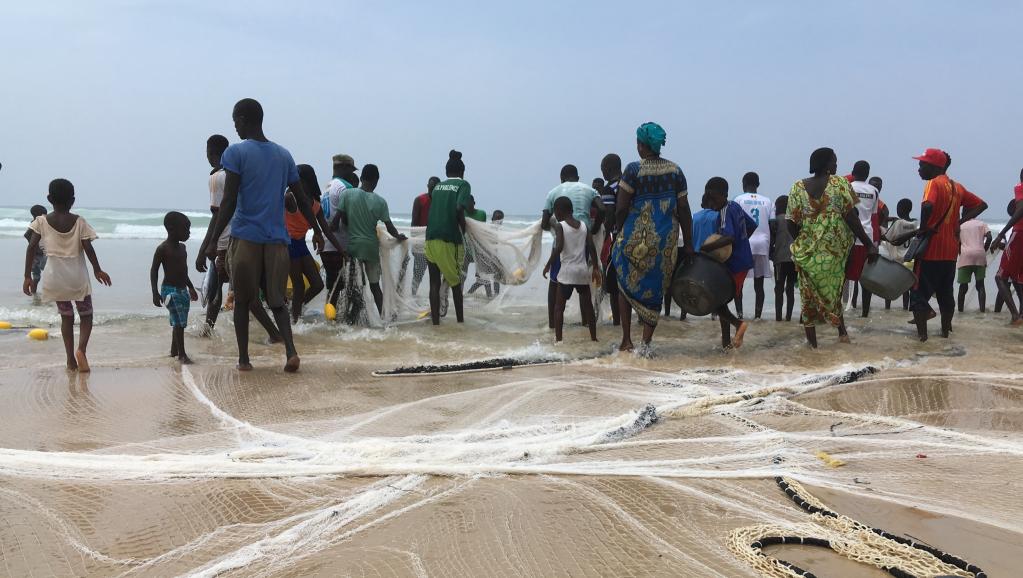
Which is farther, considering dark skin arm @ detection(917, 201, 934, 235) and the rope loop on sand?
dark skin arm @ detection(917, 201, 934, 235)

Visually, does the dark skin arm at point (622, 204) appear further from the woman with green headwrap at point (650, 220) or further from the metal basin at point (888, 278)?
the metal basin at point (888, 278)

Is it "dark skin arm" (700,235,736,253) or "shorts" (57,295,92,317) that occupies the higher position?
"dark skin arm" (700,235,736,253)

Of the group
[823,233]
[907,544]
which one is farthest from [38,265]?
[907,544]

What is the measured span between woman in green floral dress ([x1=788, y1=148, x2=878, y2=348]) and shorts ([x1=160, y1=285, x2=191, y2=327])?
16.9 feet

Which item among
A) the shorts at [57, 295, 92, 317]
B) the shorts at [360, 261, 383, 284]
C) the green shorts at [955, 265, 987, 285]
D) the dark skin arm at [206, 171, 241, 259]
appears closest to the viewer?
the dark skin arm at [206, 171, 241, 259]

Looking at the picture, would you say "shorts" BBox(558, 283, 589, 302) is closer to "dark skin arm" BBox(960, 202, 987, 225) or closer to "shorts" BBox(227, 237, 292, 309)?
"shorts" BBox(227, 237, 292, 309)

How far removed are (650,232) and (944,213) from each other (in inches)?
117

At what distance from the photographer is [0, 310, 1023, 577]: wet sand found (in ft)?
8.49

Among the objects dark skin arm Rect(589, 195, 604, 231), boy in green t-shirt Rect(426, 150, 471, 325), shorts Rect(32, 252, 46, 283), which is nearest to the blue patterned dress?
dark skin arm Rect(589, 195, 604, 231)

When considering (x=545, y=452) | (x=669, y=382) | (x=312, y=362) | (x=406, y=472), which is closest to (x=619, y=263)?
(x=669, y=382)

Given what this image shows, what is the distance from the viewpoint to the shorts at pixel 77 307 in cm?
596

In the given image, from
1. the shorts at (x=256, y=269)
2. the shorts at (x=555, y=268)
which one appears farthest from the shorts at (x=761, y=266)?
the shorts at (x=256, y=269)

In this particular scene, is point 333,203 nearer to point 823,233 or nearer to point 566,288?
point 566,288

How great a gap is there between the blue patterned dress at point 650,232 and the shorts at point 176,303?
3.57 m
